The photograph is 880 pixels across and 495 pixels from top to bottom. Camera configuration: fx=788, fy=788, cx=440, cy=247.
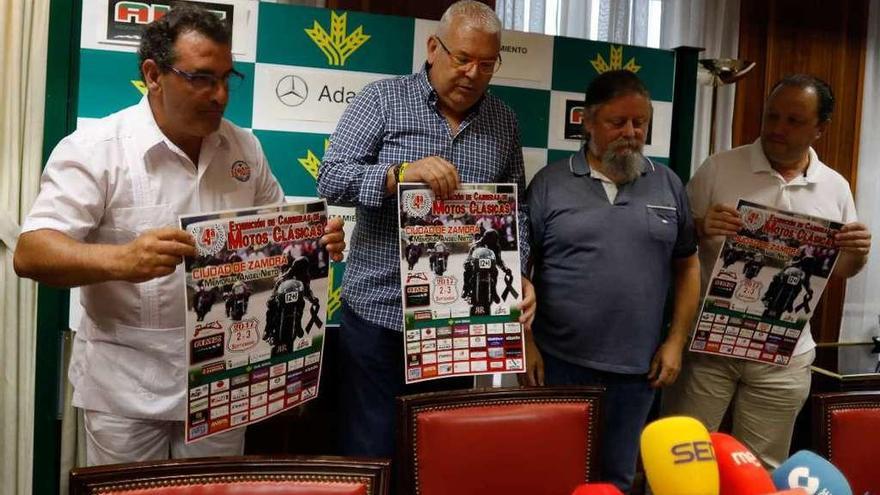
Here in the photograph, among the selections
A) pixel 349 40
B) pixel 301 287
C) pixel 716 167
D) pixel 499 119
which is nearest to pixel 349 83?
pixel 349 40

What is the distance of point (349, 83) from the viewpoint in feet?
8.87

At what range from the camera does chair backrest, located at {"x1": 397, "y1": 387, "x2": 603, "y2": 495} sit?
64.3 inches

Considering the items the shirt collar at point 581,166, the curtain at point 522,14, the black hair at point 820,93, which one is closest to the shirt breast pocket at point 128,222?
the shirt collar at point 581,166

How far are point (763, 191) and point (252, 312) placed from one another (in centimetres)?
178

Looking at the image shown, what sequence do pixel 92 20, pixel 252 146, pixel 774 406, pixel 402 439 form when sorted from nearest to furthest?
pixel 402 439 < pixel 252 146 < pixel 92 20 < pixel 774 406

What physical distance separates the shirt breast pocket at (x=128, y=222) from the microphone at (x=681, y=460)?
1217 millimetres

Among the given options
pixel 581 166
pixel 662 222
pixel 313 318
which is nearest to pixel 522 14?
pixel 581 166

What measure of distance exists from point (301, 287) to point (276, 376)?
8.4 inches

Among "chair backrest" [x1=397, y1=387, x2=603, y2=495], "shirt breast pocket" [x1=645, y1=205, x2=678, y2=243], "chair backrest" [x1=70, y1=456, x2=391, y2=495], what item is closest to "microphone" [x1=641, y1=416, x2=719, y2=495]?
"chair backrest" [x1=70, y1=456, x2=391, y2=495]

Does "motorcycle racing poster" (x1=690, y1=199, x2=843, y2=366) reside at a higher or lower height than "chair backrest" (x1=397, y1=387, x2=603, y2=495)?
higher

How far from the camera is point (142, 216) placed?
1.74 meters

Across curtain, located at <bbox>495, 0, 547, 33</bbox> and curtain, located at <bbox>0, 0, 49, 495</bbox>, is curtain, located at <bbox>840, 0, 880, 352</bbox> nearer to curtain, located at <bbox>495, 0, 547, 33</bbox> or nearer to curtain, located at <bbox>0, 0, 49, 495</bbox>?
curtain, located at <bbox>495, 0, 547, 33</bbox>

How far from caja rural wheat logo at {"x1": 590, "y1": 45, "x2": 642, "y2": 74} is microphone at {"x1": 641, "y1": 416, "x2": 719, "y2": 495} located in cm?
223

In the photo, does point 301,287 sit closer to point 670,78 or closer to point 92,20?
point 92,20
